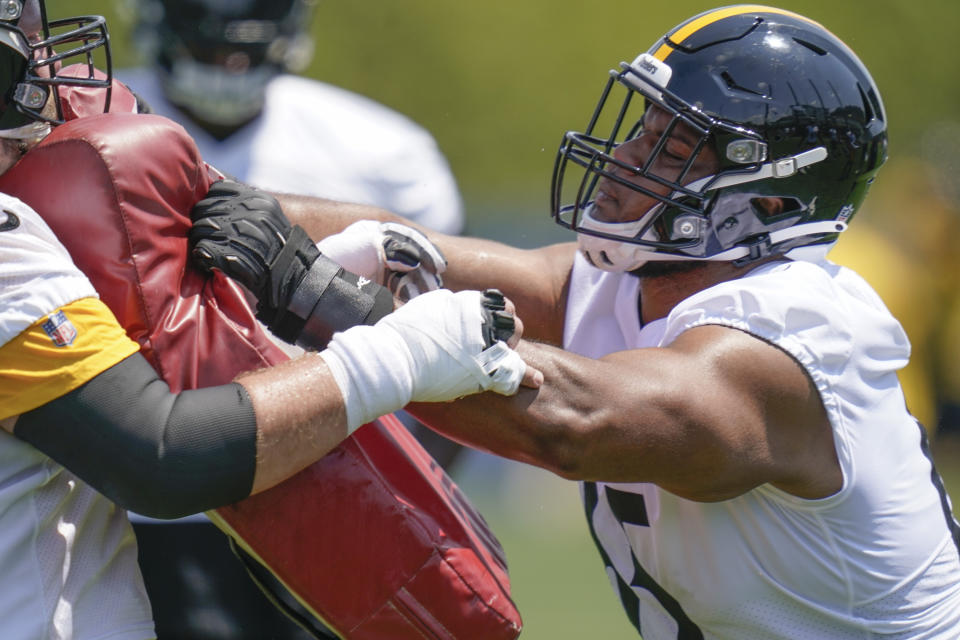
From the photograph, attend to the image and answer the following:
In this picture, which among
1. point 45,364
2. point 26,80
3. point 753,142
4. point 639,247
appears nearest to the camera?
point 45,364

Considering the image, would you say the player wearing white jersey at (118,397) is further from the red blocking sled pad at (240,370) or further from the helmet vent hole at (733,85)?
the helmet vent hole at (733,85)

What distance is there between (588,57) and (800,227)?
3.38 m

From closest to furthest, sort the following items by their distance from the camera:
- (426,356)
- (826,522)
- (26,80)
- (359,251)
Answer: (426,356) → (26,80) → (826,522) → (359,251)

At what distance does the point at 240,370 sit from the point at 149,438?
0.74 ft

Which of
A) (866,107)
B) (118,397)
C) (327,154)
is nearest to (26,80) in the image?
(118,397)

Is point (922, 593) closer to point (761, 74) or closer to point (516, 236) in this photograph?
point (761, 74)

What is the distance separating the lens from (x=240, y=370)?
197cm

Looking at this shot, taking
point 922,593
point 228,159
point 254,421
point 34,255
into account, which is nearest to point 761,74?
point 922,593

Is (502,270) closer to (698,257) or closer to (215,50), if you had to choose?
(698,257)

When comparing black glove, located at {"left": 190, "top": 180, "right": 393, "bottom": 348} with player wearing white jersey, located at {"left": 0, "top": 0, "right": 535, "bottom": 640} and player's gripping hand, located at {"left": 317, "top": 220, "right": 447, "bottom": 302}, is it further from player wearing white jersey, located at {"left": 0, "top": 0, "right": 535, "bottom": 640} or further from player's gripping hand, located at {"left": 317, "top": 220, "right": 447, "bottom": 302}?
player's gripping hand, located at {"left": 317, "top": 220, "right": 447, "bottom": 302}

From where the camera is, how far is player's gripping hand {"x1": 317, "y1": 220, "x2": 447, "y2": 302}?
8.73ft

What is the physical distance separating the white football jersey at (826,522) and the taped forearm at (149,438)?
2.97ft

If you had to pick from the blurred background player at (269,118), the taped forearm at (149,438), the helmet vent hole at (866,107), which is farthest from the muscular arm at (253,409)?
the blurred background player at (269,118)

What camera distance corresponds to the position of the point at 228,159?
4262mm
